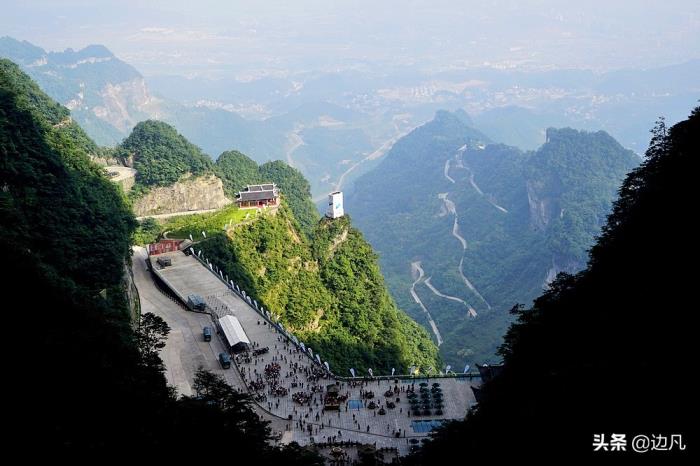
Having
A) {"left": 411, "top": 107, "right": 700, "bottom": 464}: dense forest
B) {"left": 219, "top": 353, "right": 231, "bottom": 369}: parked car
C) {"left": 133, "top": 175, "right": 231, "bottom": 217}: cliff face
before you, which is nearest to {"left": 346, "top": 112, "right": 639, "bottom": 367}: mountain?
{"left": 133, "top": 175, "right": 231, "bottom": 217}: cliff face

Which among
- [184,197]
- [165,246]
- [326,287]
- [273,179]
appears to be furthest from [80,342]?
[273,179]

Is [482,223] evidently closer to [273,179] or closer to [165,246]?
[273,179]

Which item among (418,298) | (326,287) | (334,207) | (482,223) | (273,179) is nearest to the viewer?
(326,287)

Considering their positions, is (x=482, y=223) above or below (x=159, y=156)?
above

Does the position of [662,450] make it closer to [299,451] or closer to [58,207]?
[299,451]

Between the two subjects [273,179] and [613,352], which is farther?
[273,179]

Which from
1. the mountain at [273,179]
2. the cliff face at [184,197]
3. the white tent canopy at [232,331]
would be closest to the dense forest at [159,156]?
the cliff face at [184,197]
